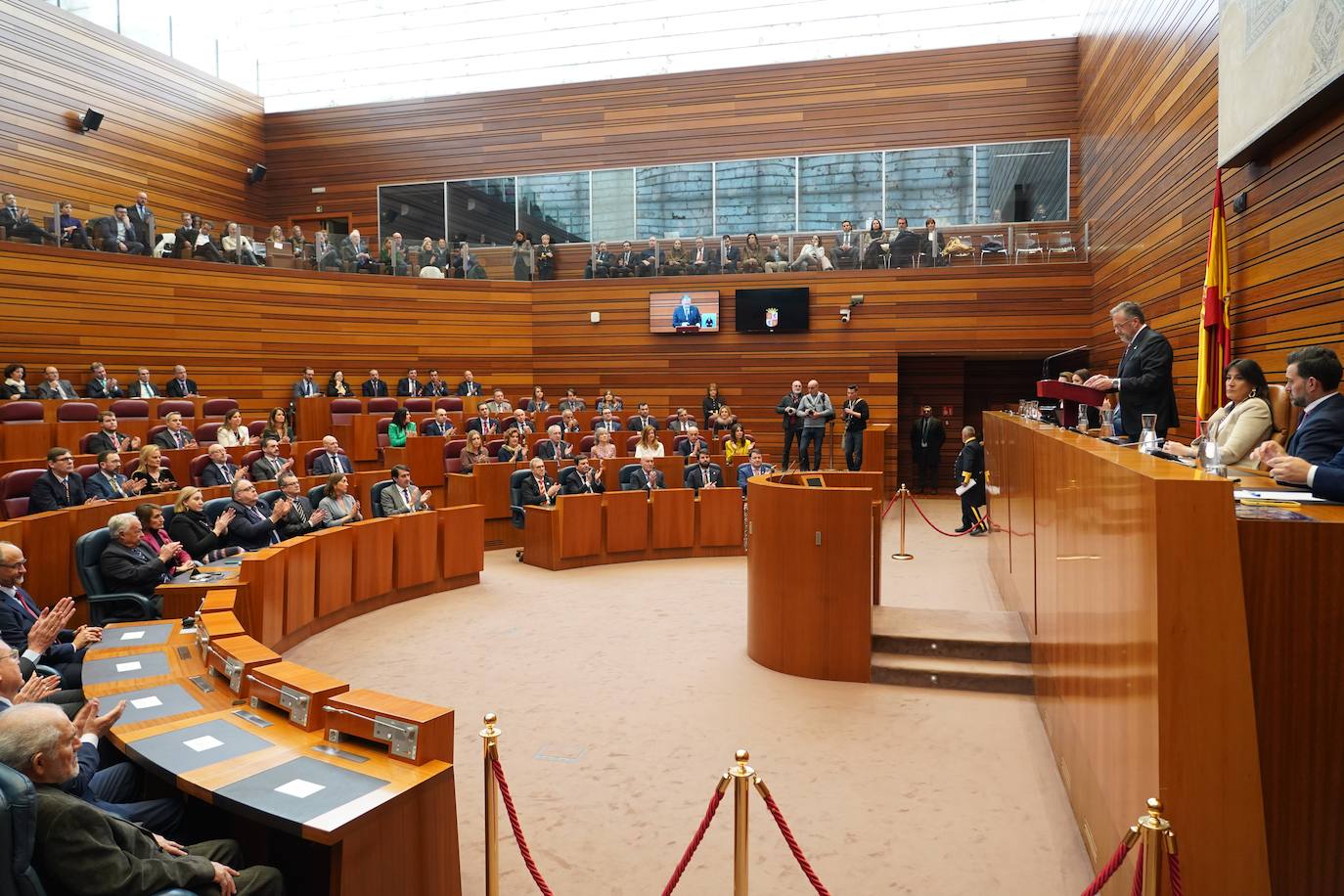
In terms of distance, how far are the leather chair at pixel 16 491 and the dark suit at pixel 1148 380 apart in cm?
718

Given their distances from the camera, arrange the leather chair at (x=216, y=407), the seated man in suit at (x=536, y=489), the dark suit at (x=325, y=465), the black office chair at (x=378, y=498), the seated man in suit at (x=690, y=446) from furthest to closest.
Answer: the leather chair at (x=216, y=407) < the seated man in suit at (x=690, y=446) < the seated man in suit at (x=536, y=489) < the dark suit at (x=325, y=465) < the black office chair at (x=378, y=498)

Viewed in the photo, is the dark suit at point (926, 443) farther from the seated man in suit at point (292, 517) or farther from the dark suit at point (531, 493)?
the seated man in suit at point (292, 517)

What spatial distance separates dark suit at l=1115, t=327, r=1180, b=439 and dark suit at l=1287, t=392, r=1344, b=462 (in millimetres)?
1290

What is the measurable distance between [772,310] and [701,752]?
9882 millimetres

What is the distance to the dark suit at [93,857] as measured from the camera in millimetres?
2004

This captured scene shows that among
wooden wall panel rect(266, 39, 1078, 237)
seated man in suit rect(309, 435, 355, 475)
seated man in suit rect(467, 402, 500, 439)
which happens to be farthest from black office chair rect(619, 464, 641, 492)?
wooden wall panel rect(266, 39, 1078, 237)

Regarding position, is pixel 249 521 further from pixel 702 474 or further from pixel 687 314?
pixel 687 314

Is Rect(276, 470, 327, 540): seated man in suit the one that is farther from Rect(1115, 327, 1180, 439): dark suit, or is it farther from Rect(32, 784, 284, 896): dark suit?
Rect(1115, 327, 1180, 439): dark suit

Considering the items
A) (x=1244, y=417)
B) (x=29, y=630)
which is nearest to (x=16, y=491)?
(x=29, y=630)

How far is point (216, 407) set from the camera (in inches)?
418

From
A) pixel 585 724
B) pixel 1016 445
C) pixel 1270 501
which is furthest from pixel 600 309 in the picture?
pixel 1270 501

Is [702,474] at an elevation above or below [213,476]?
below

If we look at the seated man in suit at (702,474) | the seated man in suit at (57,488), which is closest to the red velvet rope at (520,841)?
the seated man in suit at (57,488)

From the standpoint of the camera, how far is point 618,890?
9.43 ft
